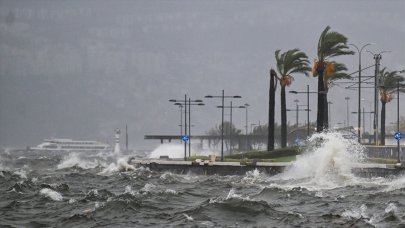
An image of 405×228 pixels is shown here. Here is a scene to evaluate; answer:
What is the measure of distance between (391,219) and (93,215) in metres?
12.7

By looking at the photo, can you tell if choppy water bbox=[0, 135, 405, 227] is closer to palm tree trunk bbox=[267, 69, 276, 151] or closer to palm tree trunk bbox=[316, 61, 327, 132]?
palm tree trunk bbox=[316, 61, 327, 132]

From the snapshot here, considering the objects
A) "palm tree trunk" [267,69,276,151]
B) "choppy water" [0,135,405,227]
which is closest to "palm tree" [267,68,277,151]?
"palm tree trunk" [267,69,276,151]

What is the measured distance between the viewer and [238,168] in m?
73.0

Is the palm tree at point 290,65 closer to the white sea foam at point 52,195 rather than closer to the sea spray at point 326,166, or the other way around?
the sea spray at point 326,166

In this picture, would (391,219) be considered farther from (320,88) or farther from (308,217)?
(320,88)

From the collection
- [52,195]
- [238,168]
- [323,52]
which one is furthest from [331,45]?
[52,195]

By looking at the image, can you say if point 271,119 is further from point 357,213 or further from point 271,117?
point 357,213

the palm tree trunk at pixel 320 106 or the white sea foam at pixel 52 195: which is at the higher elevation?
the palm tree trunk at pixel 320 106

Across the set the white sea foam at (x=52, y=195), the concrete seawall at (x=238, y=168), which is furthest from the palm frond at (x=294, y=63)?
the white sea foam at (x=52, y=195)

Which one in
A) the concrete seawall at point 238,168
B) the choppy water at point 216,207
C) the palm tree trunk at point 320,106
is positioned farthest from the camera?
the palm tree trunk at point 320,106

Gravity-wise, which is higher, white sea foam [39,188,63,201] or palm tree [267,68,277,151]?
palm tree [267,68,277,151]

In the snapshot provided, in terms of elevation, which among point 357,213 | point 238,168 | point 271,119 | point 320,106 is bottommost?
point 238,168

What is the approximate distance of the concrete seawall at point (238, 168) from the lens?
6041 cm

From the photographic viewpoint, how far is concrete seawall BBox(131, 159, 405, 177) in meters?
60.4
